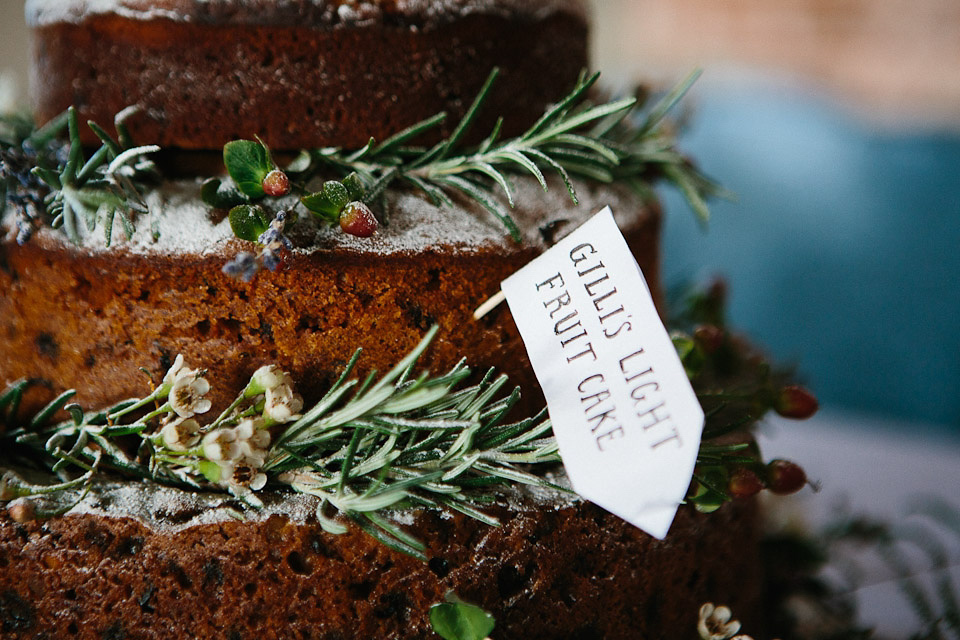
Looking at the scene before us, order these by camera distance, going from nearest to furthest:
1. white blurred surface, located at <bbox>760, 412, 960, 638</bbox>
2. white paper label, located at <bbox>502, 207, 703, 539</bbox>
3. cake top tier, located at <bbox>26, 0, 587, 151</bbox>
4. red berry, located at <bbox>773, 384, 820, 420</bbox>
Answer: white paper label, located at <bbox>502, 207, 703, 539</bbox>
cake top tier, located at <bbox>26, 0, 587, 151</bbox>
red berry, located at <bbox>773, 384, 820, 420</bbox>
white blurred surface, located at <bbox>760, 412, 960, 638</bbox>

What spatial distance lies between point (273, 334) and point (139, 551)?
0.67 feet

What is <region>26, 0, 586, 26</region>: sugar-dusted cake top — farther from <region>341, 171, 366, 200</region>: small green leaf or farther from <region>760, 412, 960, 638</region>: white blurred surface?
<region>760, 412, 960, 638</region>: white blurred surface

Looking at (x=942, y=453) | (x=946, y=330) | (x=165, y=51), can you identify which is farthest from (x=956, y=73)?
(x=165, y=51)

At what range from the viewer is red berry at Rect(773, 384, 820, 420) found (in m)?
0.79

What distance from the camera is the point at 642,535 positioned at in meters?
0.68

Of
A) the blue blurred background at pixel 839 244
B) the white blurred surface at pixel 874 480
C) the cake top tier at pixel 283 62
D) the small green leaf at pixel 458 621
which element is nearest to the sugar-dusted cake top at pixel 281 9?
the cake top tier at pixel 283 62

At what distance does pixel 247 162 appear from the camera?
605 millimetres

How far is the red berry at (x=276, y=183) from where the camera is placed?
1.97 feet

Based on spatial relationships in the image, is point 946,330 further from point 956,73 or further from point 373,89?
point 373,89

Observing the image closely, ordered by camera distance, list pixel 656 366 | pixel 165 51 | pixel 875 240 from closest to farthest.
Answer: pixel 656 366 < pixel 165 51 < pixel 875 240

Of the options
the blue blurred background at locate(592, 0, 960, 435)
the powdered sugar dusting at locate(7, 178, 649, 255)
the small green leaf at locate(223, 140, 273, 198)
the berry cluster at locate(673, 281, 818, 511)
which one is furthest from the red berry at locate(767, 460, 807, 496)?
the blue blurred background at locate(592, 0, 960, 435)

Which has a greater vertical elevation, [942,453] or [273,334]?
[273,334]

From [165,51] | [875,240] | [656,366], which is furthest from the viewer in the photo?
[875,240]

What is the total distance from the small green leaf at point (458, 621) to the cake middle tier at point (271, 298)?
0.19 m
